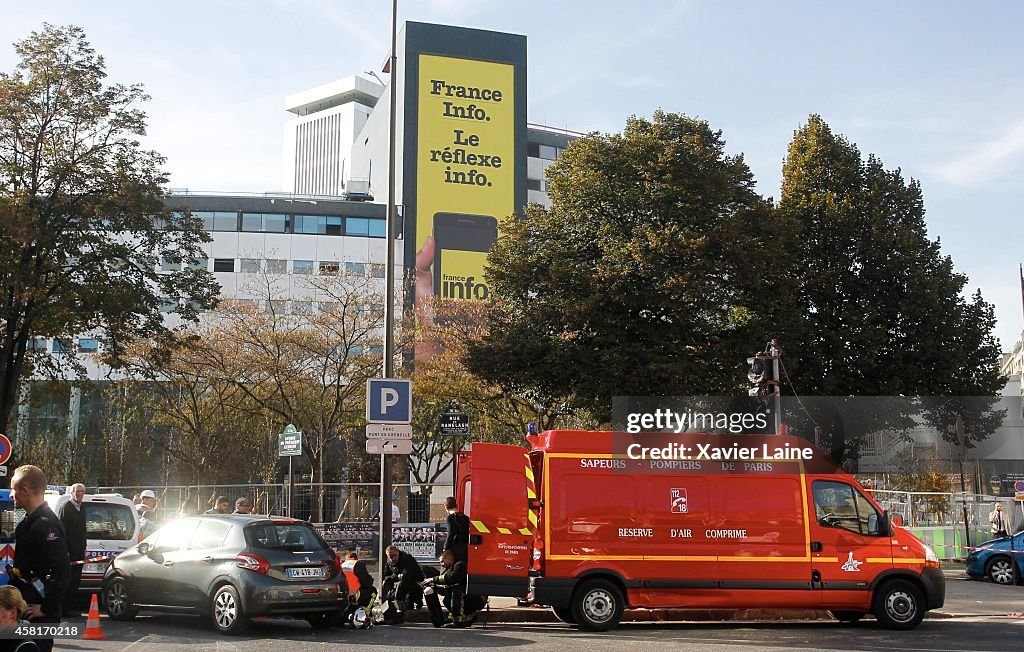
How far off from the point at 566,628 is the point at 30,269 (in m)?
14.8

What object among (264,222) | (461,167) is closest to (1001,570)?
(461,167)

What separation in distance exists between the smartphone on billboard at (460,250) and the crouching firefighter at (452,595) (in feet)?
174

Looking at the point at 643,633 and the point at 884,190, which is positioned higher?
the point at 884,190

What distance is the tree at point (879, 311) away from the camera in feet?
99.4

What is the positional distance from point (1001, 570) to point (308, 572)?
56.8 feet

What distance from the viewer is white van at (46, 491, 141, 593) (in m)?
15.5

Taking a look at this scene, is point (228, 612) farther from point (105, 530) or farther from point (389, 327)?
point (389, 327)

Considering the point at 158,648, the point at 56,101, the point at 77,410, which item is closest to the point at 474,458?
the point at 158,648

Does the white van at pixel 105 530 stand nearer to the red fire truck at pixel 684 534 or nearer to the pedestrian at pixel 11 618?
the red fire truck at pixel 684 534

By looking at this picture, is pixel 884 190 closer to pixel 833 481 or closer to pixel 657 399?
pixel 657 399

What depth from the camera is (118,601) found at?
1393cm

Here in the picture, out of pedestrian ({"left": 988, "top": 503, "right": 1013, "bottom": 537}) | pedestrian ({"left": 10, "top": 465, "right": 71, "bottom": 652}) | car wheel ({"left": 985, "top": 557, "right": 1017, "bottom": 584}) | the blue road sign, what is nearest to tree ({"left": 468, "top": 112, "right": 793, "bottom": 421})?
car wheel ({"left": 985, "top": 557, "right": 1017, "bottom": 584})

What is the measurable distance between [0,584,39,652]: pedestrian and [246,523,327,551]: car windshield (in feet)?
23.2

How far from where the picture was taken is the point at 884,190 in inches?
1300
